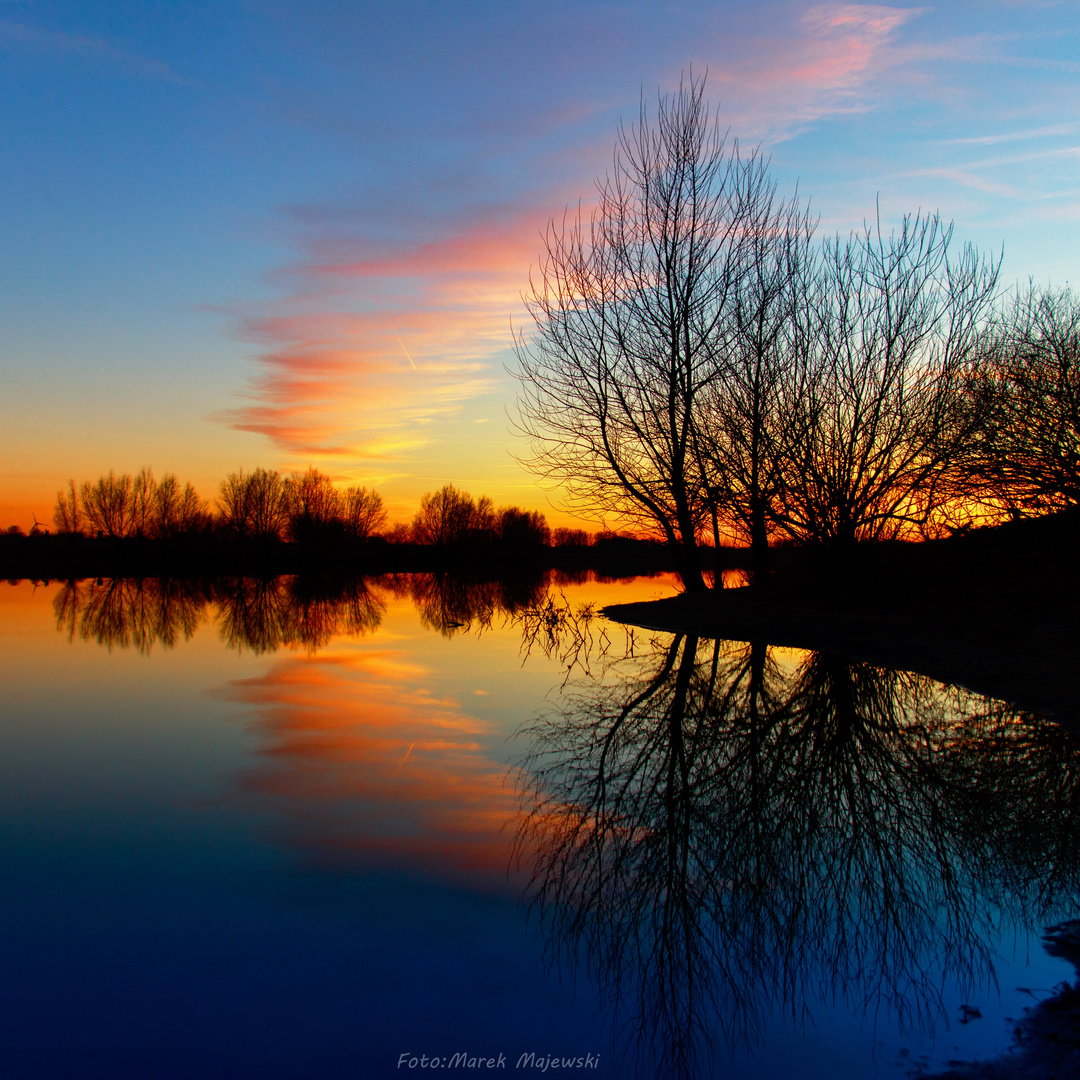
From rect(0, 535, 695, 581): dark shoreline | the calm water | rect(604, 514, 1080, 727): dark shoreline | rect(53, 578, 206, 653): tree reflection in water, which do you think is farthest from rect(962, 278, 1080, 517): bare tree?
rect(0, 535, 695, 581): dark shoreline

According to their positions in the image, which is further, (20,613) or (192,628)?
(20,613)

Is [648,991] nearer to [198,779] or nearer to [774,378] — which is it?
[198,779]

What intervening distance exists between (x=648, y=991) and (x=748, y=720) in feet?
17.5

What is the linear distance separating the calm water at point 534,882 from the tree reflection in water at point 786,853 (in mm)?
23

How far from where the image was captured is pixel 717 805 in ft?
19.1

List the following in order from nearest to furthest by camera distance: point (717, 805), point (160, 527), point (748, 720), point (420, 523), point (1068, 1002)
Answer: point (1068, 1002)
point (717, 805)
point (748, 720)
point (160, 527)
point (420, 523)

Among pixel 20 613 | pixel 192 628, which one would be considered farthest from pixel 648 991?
pixel 20 613

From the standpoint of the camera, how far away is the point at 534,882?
4.66 meters

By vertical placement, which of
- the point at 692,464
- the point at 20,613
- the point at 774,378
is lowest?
the point at 20,613

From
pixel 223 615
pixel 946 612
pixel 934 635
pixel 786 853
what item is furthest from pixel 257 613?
pixel 786 853

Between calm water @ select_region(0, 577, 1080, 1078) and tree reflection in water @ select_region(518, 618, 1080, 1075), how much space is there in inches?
0.9

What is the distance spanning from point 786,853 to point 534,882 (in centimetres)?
162

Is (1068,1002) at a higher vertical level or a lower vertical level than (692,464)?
lower

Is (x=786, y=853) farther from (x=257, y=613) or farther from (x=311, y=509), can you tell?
(x=311, y=509)
